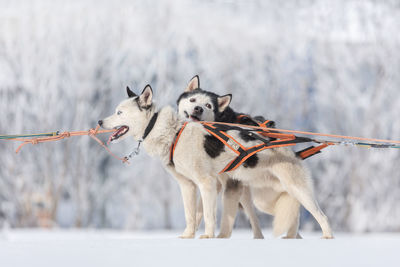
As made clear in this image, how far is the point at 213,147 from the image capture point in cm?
385

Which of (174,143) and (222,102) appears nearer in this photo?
(174,143)

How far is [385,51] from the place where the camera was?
13672 millimetres

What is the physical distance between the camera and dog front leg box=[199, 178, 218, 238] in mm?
3686

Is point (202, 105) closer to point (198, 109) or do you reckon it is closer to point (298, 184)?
point (198, 109)

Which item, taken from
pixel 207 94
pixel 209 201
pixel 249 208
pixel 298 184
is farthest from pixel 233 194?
pixel 207 94

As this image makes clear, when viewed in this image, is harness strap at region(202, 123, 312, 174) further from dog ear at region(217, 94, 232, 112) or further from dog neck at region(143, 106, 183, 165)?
dog ear at region(217, 94, 232, 112)

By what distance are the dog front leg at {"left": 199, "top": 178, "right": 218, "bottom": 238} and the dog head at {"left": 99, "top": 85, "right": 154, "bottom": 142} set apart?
708mm

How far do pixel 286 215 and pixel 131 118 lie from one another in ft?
5.27

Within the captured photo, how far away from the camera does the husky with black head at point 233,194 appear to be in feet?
13.6

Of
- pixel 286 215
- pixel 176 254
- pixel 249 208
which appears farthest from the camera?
pixel 249 208

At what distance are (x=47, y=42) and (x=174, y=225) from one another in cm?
638

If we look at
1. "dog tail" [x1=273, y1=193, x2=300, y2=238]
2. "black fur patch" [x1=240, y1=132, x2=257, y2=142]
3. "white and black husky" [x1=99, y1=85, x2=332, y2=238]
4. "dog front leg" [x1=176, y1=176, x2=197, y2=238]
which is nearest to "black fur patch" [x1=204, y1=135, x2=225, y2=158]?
"white and black husky" [x1=99, y1=85, x2=332, y2=238]

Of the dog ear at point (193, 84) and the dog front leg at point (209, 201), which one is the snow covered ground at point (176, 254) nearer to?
the dog front leg at point (209, 201)

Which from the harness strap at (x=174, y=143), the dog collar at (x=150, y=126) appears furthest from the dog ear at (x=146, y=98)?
the harness strap at (x=174, y=143)
